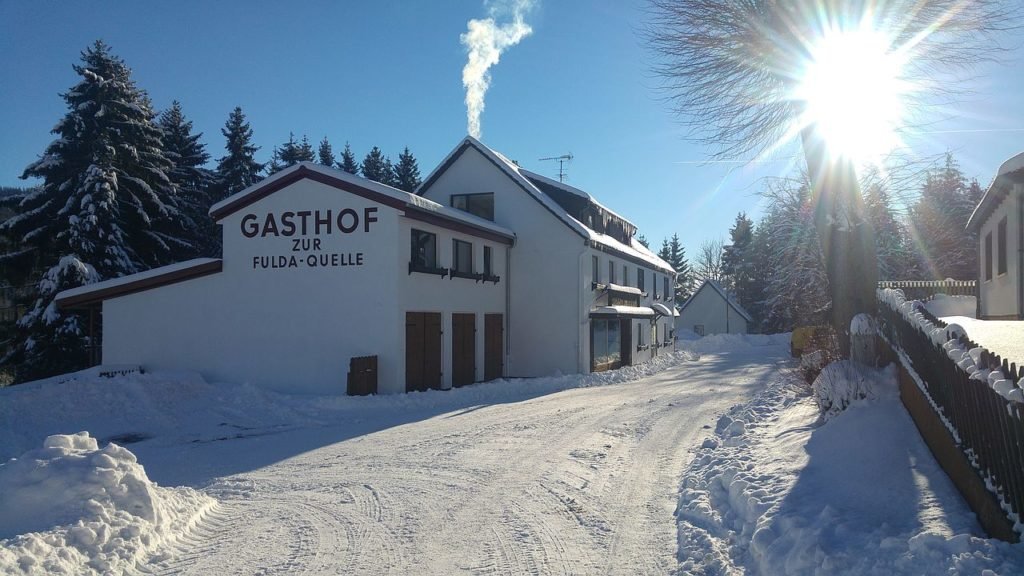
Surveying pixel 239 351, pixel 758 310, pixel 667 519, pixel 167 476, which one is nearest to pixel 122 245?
pixel 239 351

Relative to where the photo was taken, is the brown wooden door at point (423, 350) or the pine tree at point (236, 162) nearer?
the brown wooden door at point (423, 350)

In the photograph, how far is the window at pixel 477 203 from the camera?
24.9 metres

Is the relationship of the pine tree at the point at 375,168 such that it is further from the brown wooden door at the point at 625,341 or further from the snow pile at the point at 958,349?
the snow pile at the point at 958,349

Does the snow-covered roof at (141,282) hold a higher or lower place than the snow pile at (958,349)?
higher

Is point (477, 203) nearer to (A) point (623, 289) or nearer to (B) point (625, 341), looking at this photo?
(A) point (623, 289)

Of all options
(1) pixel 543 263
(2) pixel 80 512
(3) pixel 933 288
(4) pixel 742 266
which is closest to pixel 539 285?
(1) pixel 543 263

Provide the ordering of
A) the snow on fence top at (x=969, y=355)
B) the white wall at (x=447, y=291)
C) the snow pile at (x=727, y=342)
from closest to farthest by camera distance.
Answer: the snow on fence top at (x=969, y=355), the white wall at (x=447, y=291), the snow pile at (x=727, y=342)

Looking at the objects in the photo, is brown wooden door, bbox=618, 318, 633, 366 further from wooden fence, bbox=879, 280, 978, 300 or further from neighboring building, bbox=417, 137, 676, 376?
wooden fence, bbox=879, 280, 978, 300

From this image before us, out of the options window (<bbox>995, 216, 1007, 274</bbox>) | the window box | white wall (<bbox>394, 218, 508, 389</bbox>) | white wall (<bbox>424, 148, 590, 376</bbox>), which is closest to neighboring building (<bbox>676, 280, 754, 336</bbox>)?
white wall (<bbox>424, 148, 590, 376</bbox>)

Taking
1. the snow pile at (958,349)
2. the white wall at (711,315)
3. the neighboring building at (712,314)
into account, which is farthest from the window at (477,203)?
the white wall at (711,315)

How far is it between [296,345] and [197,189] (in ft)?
81.9

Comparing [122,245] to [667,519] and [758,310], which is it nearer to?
[667,519]

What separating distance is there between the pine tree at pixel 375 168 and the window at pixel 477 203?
30880 mm

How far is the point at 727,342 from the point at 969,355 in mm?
49018
